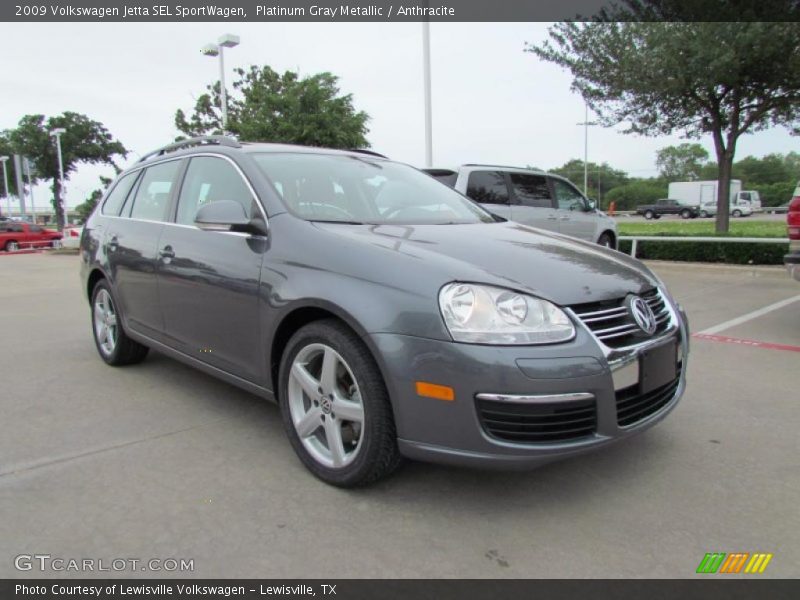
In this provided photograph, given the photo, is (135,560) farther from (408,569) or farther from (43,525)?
(408,569)

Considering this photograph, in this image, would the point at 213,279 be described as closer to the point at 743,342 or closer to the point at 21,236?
the point at 743,342

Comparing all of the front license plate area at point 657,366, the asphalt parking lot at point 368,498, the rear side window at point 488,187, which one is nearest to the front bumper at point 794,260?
the asphalt parking lot at point 368,498

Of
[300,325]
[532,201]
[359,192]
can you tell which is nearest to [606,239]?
[532,201]

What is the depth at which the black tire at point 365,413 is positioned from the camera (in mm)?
2510

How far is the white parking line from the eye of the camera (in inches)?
238

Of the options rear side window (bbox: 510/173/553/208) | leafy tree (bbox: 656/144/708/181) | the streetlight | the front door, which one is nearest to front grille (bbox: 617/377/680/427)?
the front door

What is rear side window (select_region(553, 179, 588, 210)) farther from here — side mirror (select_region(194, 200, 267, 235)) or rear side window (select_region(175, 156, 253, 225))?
side mirror (select_region(194, 200, 267, 235))

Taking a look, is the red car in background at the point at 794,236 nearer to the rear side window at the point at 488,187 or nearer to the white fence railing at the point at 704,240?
the rear side window at the point at 488,187

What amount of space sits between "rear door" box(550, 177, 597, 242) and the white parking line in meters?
3.56

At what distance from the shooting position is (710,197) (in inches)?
2084

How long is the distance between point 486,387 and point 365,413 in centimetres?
56

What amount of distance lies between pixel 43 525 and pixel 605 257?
2855 millimetres

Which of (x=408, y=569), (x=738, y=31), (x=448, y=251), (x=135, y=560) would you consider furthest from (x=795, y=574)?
(x=738, y=31)

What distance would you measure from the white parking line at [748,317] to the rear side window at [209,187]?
4701 millimetres
